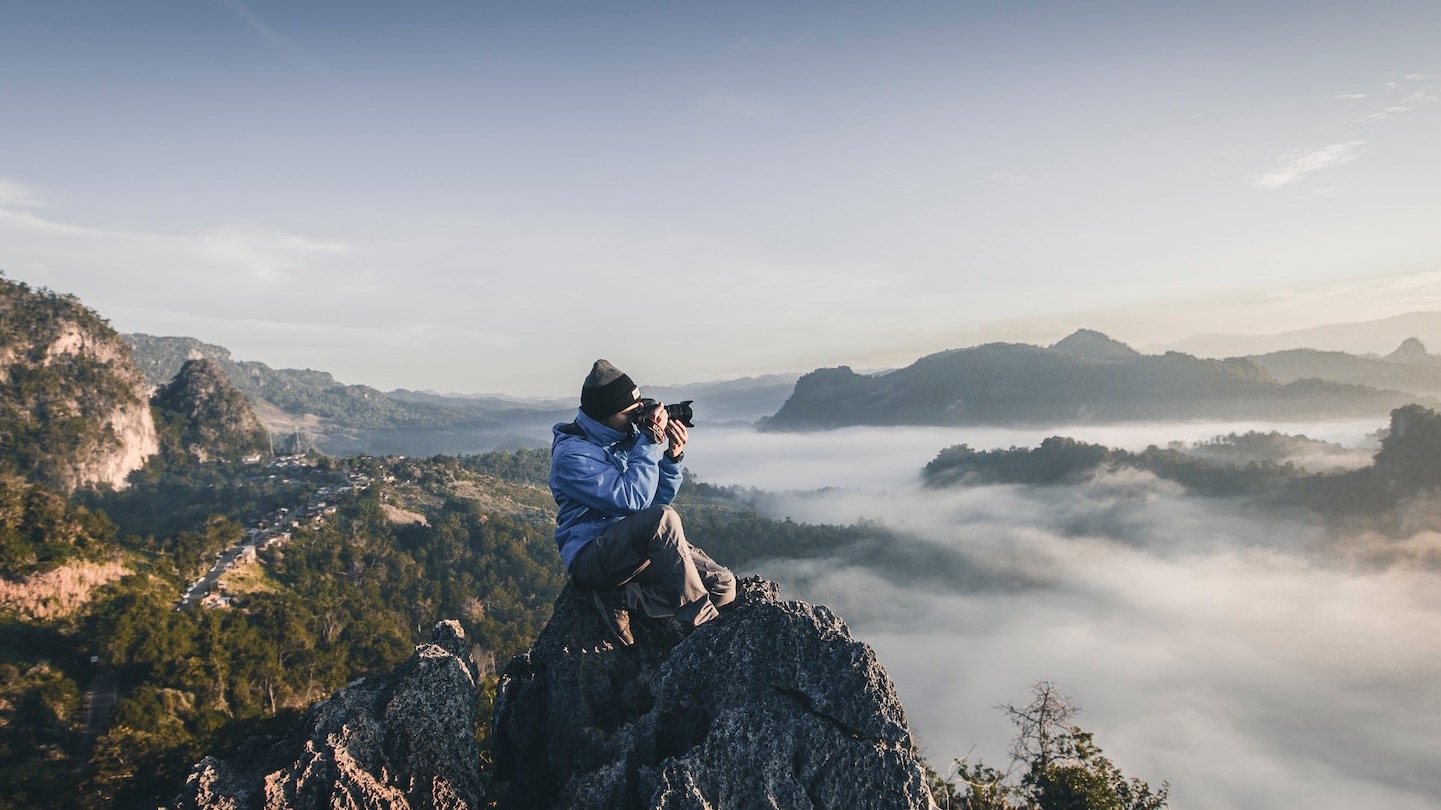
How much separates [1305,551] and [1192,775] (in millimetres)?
108587

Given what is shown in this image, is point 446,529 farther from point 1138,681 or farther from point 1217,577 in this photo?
point 1217,577

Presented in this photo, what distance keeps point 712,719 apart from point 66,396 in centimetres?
18369

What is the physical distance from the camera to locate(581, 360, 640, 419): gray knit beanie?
284 inches

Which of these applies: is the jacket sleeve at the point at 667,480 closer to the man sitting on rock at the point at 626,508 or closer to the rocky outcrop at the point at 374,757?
the man sitting on rock at the point at 626,508

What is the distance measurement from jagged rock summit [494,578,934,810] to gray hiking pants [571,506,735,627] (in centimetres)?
31

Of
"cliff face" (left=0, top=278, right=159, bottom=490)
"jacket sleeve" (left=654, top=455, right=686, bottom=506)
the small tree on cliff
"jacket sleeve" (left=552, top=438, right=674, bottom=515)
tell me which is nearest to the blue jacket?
"jacket sleeve" (left=552, top=438, right=674, bottom=515)

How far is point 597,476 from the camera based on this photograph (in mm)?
7016

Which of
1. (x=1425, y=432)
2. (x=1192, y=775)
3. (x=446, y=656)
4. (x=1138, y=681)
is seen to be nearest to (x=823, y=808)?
(x=446, y=656)

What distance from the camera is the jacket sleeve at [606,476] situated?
23.0 ft

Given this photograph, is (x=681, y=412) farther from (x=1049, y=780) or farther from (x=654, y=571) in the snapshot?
(x=1049, y=780)

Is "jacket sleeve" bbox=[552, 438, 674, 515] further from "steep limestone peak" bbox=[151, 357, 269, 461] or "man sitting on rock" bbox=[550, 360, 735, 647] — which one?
"steep limestone peak" bbox=[151, 357, 269, 461]

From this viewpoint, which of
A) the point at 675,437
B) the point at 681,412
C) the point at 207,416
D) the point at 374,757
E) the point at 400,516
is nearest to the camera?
the point at 374,757

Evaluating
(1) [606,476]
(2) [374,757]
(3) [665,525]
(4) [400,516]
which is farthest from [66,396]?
(3) [665,525]

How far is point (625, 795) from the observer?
20.1 ft
